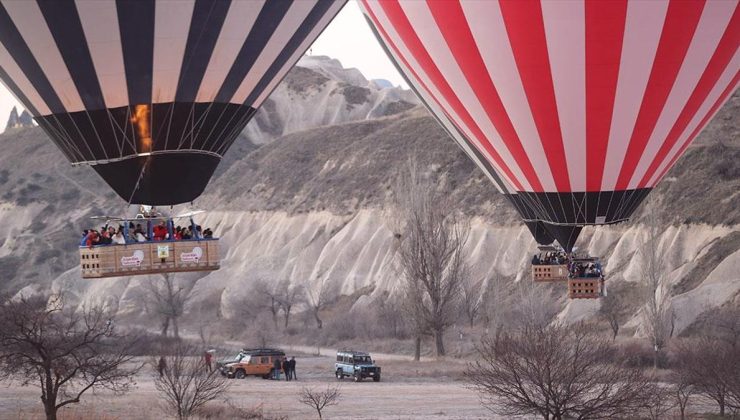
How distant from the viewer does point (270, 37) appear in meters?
19.8

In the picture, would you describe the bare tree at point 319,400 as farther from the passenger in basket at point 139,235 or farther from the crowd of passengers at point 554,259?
the passenger in basket at point 139,235

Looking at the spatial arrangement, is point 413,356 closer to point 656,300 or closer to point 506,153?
point 656,300

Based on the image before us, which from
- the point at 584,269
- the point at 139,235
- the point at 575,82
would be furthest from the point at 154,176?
the point at 584,269

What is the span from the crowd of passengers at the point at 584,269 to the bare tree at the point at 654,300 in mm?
14347

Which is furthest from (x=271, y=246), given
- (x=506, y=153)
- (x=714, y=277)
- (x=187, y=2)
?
(x=187, y=2)

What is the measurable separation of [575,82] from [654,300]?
20.8m

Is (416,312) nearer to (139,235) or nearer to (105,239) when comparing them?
(139,235)

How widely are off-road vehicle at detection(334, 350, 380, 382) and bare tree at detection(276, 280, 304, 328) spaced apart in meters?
18.7

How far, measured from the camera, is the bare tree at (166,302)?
54125mm

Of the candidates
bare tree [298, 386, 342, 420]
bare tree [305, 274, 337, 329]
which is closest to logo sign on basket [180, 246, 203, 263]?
bare tree [298, 386, 342, 420]

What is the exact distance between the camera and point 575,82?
21.8 m

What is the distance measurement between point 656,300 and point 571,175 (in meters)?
22.0

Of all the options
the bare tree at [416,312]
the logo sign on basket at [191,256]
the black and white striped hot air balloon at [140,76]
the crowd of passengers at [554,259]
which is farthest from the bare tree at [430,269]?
the logo sign on basket at [191,256]

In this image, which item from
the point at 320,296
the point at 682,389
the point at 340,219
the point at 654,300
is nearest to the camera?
the point at 682,389
